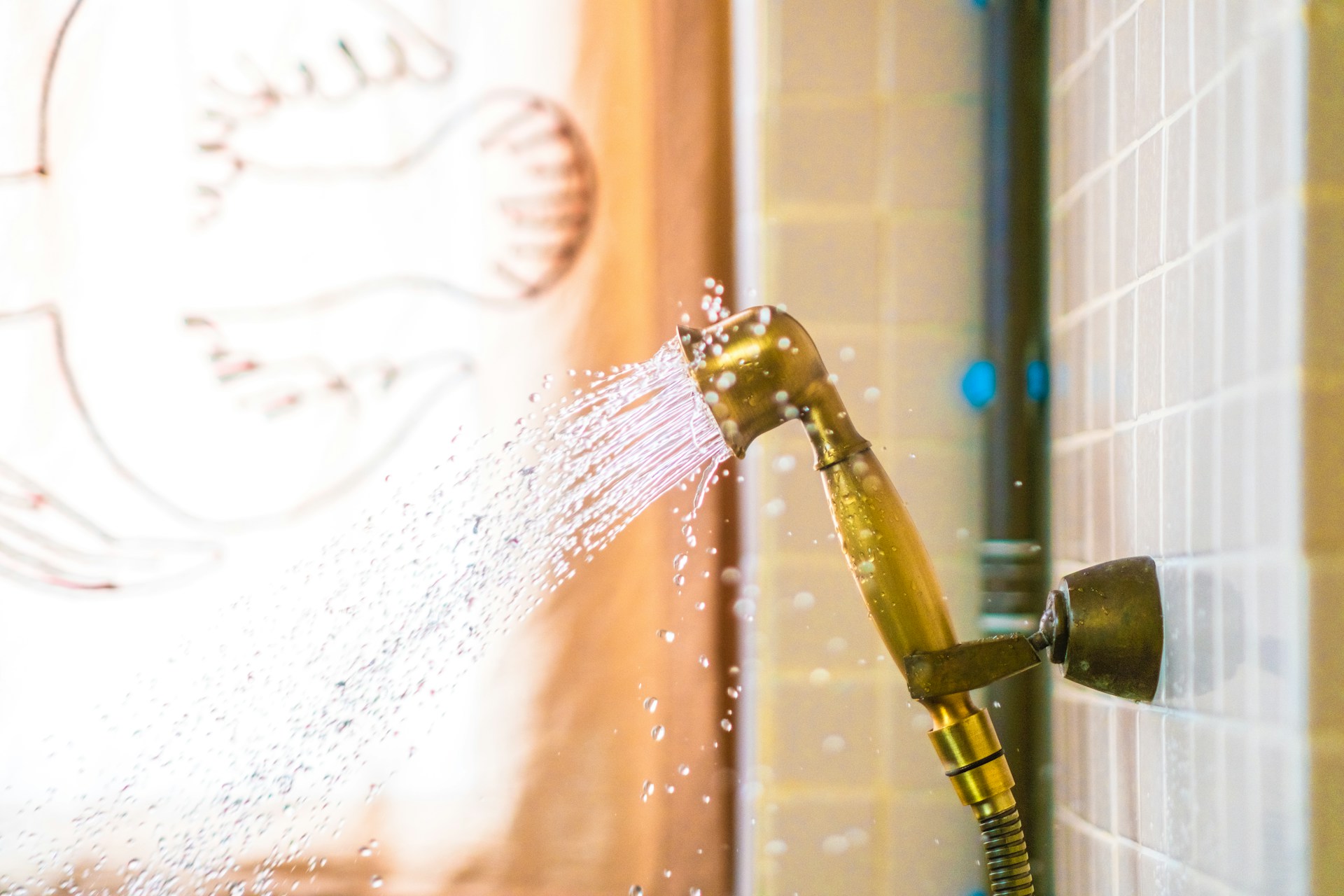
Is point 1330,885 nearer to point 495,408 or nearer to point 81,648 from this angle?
point 495,408

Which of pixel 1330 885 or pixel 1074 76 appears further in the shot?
pixel 1074 76

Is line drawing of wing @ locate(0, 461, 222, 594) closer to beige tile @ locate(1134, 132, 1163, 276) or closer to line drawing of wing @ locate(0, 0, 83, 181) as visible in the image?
line drawing of wing @ locate(0, 0, 83, 181)

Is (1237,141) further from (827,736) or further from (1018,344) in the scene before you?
(827,736)

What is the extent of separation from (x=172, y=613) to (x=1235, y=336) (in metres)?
0.82

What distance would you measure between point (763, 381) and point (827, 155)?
42 cm

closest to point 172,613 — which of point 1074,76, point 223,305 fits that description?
point 223,305

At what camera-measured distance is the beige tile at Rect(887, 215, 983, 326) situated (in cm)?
87

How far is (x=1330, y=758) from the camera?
36 centimetres

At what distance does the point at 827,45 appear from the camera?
0.88 metres

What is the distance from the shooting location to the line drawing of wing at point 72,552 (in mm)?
927

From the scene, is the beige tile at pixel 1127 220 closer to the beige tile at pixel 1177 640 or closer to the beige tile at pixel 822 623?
the beige tile at pixel 1177 640

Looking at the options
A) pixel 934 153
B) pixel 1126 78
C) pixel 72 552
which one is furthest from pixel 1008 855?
pixel 72 552

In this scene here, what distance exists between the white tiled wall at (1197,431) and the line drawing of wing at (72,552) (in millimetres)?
699

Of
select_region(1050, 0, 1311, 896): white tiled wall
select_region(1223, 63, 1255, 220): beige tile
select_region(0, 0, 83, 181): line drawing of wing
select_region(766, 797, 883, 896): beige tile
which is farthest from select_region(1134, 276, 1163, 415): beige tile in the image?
select_region(0, 0, 83, 181): line drawing of wing
